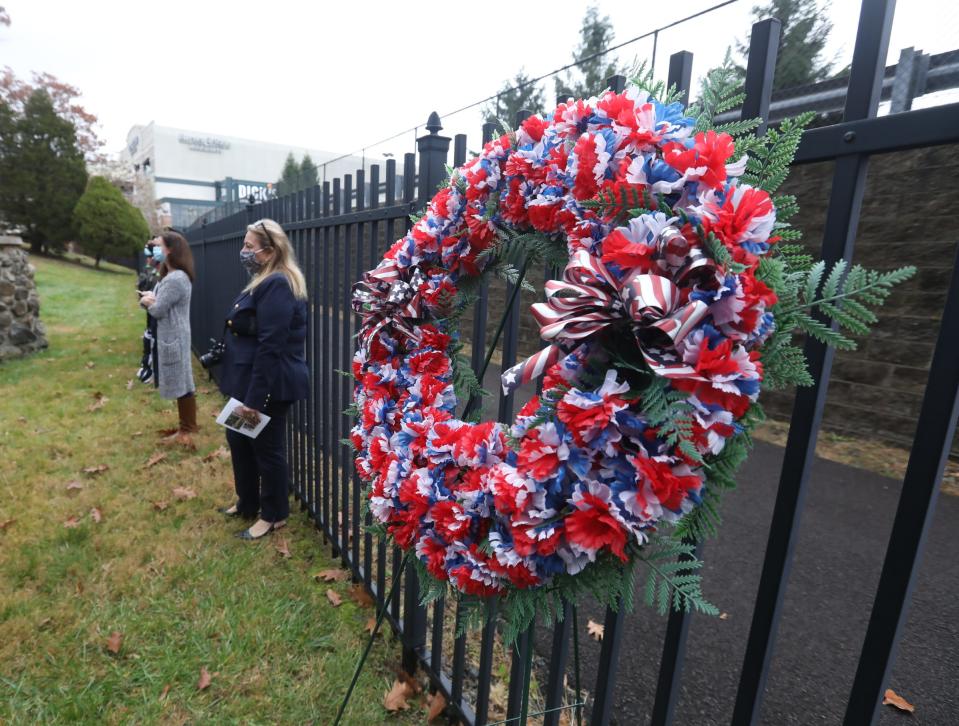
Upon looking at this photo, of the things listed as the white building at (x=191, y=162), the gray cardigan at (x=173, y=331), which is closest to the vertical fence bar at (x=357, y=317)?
the gray cardigan at (x=173, y=331)

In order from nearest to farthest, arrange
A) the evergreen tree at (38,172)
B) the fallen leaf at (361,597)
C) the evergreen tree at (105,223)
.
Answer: the fallen leaf at (361,597), the evergreen tree at (38,172), the evergreen tree at (105,223)

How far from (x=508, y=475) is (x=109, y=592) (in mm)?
2952

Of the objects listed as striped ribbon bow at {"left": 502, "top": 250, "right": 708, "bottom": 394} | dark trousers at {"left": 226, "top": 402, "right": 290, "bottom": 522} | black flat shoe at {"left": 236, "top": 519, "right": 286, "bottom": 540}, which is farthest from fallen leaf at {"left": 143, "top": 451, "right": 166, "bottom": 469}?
striped ribbon bow at {"left": 502, "top": 250, "right": 708, "bottom": 394}

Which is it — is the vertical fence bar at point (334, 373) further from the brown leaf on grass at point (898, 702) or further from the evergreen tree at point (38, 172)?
the evergreen tree at point (38, 172)

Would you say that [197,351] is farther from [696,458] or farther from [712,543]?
[696,458]

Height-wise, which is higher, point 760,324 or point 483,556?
point 760,324

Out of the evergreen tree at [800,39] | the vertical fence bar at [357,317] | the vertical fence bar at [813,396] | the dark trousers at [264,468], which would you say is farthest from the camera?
the dark trousers at [264,468]

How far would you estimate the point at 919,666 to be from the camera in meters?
2.53

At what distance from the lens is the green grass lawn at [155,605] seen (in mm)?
2270

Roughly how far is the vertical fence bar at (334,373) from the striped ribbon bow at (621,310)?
224 centimetres

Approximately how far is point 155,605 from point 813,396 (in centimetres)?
311

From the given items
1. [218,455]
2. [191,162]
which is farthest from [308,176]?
[191,162]

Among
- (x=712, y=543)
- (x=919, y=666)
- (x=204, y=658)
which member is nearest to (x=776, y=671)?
(x=919, y=666)

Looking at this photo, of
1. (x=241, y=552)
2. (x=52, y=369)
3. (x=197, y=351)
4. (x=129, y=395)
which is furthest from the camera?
(x=197, y=351)
